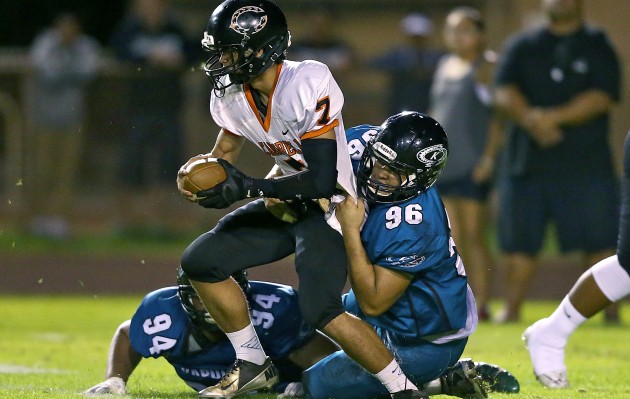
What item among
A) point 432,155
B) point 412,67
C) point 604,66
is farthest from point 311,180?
point 412,67

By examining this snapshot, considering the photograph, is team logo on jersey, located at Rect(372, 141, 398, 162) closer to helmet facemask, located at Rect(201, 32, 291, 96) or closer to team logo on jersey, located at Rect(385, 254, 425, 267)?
team logo on jersey, located at Rect(385, 254, 425, 267)

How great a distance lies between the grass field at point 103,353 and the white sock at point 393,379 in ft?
1.92

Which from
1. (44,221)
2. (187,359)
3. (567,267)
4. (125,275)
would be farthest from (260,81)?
(44,221)

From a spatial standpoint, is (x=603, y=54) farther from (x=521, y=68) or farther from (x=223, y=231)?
(x=223, y=231)

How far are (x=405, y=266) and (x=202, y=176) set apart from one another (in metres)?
0.93

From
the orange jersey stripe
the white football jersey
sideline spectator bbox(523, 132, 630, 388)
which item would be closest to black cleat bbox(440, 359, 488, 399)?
sideline spectator bbox(523, 132, 630, 388)

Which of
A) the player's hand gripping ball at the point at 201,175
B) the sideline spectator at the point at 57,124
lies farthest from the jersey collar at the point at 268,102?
the sideline spectator at the point at 57,124

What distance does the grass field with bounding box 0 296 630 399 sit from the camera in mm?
5586

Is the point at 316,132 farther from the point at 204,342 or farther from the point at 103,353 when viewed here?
the point at 103,353

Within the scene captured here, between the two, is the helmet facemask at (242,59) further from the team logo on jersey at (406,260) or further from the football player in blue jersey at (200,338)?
the team logo on jersey at (406,260)

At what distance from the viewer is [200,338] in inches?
214

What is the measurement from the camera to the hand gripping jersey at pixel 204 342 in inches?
212

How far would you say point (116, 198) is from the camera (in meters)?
13.6

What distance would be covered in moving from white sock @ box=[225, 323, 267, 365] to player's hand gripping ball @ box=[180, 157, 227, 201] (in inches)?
24.7
